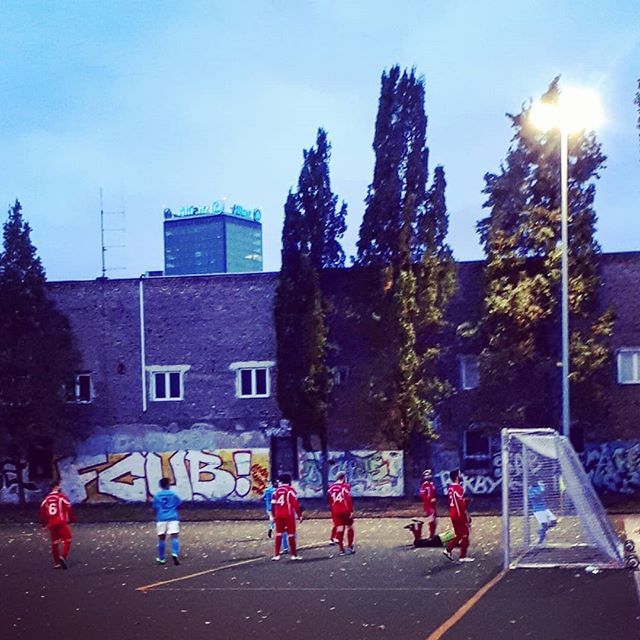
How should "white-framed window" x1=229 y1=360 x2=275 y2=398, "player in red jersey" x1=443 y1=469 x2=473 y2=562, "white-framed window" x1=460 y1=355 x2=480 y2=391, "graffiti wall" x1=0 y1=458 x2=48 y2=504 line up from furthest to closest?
Result: "graffiti wall" x1=0 y1=458 x2=48 y2=504 → "white-framed window" x1=229 y1=360 x2=275 y2=398 → "white-framed window" x1=460 y1=355 x2=480 y2=391 → "player in red jersey" x1=443 y1=469 x2=473 y2=562

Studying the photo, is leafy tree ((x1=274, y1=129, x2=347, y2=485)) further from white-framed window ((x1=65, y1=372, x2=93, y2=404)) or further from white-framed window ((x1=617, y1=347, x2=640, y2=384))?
white-framed window ((x1=617, y1=347, x2=640, y2=384))

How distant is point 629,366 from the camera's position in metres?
38.6

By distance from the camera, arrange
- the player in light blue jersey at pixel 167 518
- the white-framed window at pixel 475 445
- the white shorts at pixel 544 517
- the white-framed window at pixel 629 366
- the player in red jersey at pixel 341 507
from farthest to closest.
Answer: the white-framed window at pixel 475 445 → the white-framed window at pixel 629 366 → the player in red jersey at pixel 341 507 → the player in light blue jersey at pixel 167 518 → the white shorts at pixel 544 517

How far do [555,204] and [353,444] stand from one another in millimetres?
11365

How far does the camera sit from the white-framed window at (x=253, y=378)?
1610 inches

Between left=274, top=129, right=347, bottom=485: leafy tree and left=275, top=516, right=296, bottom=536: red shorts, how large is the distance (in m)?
17.0

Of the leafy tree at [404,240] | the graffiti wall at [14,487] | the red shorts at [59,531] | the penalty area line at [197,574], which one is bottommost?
the graffiti wall at [14,487]

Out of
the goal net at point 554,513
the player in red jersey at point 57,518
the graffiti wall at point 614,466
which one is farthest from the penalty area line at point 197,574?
the graffiti wall at point 614,466

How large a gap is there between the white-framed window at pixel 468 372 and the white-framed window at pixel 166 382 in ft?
34.5

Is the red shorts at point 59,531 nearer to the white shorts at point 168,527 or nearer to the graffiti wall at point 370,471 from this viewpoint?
the white shorts at point 168,527

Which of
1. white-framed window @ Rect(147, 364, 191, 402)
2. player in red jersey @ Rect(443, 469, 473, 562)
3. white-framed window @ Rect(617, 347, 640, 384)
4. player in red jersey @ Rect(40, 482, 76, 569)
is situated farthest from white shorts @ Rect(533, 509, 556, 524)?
white-framed window @ Rect(147, 364, 191, 402)

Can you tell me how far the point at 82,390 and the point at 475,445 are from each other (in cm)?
1556

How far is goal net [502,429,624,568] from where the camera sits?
19094mm

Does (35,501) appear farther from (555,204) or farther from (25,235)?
(555,204)
